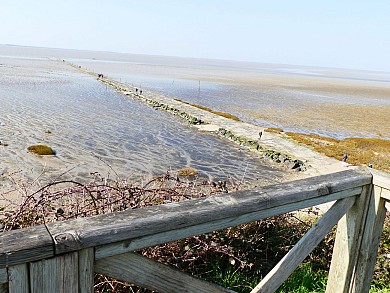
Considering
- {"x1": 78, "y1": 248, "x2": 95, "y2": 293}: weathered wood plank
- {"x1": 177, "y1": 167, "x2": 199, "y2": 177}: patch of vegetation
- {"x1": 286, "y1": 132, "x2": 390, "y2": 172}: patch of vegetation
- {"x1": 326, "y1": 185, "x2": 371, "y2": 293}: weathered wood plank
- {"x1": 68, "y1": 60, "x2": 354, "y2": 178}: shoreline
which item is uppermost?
{"x1": 78, "y1": 248, "x2": 95, "y2": 293}: weathered wood plank

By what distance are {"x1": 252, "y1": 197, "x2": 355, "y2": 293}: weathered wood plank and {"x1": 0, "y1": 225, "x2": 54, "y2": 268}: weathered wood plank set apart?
1401mm

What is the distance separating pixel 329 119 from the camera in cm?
2836

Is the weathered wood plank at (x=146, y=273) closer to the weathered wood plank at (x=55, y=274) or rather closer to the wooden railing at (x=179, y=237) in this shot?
the wooden railing at (x=179, y=237)

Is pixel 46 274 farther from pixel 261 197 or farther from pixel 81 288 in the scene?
pixel 261 197

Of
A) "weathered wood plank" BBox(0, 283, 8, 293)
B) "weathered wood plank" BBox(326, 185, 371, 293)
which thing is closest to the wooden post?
"weathered wood plank" BBox(0, 283, 8, 293)

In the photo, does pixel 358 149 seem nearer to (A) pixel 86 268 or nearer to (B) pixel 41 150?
(B) pixel 41 150

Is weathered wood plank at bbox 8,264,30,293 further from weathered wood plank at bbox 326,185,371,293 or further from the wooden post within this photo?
weathered wood plank at bbox 326,185,371,293

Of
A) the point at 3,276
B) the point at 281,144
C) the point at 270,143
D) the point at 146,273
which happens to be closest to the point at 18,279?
the point at 3,276

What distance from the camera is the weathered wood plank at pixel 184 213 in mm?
1492

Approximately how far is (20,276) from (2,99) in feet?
89.4

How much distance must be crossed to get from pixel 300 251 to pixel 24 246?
5.64 ft

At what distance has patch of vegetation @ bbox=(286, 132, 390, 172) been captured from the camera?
15.2m

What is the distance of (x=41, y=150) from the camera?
13453mm

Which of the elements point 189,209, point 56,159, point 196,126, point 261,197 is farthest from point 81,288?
point 196,126
